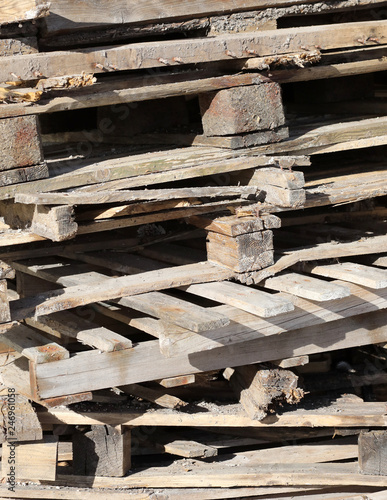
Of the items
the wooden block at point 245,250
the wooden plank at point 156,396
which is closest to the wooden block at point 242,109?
the wooden block at point 245,250

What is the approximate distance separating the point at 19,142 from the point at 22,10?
60 cm

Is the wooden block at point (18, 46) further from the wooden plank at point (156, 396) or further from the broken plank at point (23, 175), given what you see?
the wooden plank at point (156, 396)

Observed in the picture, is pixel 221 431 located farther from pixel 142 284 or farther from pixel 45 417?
pixel 142 284

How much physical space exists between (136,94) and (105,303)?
4.16 feet

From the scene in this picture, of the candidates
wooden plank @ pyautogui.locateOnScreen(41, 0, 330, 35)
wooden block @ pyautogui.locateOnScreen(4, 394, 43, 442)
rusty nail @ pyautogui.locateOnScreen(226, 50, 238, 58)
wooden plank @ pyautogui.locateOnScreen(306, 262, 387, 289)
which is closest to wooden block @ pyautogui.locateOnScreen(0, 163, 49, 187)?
wooden plank @ pyautogui.locateOnScreen(41, 0, 330, 35)

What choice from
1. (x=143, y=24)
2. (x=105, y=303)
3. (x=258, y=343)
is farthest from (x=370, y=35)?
(x=105, y=303)

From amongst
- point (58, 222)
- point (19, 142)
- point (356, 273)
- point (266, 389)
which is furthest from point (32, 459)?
point (356, 273)

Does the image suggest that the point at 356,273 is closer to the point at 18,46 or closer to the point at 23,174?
the point at 23,174

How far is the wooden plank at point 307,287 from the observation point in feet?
12.9

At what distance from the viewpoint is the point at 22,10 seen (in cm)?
363

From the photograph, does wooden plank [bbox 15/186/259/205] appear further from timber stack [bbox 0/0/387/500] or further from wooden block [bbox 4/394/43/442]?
wooden block [bbox 4/394/43/442]

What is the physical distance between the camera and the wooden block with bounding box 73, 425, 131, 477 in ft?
15.6

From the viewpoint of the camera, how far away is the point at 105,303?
4.68 metres

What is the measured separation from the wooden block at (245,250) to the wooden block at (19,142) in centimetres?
102
